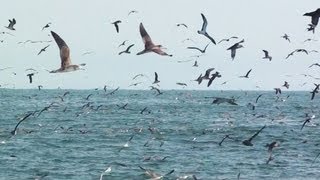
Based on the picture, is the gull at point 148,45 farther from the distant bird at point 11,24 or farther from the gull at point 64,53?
the distant bird at point 11,24

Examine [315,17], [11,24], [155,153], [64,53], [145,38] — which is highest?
[11,24]

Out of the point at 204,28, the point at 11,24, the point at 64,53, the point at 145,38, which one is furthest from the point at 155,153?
the point at 64,53

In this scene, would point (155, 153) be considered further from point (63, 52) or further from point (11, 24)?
point (63, 52)

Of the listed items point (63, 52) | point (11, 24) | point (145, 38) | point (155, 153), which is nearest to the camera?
point (63, 52)

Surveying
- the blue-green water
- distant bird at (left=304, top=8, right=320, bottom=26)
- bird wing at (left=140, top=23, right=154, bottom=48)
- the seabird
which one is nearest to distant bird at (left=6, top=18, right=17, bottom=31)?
the seabird

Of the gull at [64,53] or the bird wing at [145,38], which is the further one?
the bird wing at [145,38]

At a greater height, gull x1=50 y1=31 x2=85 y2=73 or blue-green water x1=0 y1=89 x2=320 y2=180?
gull x1=50 y1=31 x2=85 y2=73

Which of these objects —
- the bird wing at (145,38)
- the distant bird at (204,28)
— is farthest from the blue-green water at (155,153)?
the bird wing at (145,38)

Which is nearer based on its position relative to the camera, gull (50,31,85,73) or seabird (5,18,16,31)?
gull (50,31,85,73)

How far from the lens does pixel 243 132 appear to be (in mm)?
71000

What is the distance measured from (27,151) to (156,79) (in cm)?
1485

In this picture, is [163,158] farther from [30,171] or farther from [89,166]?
[30,171]

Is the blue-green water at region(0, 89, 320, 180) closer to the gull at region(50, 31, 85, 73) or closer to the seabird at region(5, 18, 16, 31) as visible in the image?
the seabird at region(5, 18, 16, 31)

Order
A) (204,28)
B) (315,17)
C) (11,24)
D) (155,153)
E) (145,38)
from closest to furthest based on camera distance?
1. (315,17)
2. (145,38)
3. (204,28)
4. (11,24)
5. (155,153)
